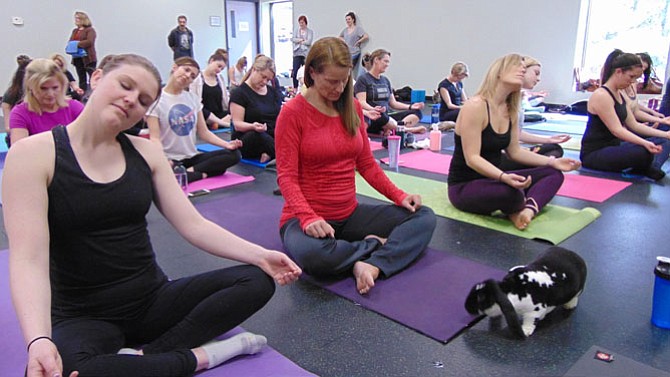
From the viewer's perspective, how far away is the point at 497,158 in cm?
286

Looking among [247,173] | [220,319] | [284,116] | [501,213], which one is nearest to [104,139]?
[220,319]

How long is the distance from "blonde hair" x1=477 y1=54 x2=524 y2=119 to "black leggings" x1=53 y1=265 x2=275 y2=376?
1.72 meters

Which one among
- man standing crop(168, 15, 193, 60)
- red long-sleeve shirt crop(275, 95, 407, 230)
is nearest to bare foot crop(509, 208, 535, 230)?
red long-sleeve shirt crop(275, 95, 407, 230)

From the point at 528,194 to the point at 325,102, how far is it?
1.37m

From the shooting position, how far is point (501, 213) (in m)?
2.94

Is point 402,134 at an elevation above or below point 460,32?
below

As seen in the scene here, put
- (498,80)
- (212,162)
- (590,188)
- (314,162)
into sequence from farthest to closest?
(212,162), (590,188), (498,80), (314,162)

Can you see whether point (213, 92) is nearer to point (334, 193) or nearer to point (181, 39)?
point (334, 193)

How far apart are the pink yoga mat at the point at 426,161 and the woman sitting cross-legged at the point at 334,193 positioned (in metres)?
1.84

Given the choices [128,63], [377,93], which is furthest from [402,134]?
[128,63]

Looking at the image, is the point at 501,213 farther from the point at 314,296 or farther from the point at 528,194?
the point at 314,296

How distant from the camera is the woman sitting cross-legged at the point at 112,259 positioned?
1158mm

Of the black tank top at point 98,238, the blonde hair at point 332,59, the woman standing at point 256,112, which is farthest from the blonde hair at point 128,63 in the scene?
the woman standing at point 256,112

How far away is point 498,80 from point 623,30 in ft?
19.3
